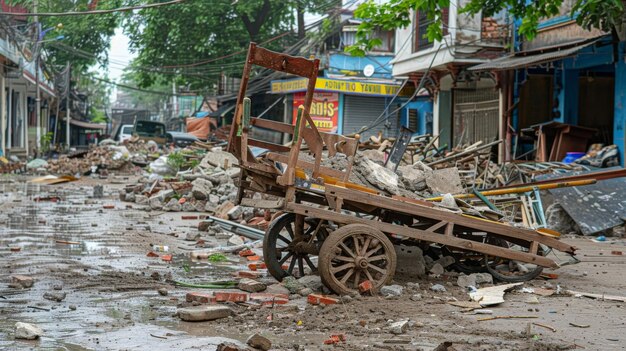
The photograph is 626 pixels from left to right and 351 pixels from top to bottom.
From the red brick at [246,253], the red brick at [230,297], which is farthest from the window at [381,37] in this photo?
the red brick at [230,297]

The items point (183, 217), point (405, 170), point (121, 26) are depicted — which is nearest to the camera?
point (405, 170)

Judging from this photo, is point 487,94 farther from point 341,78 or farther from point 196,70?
point 196,70

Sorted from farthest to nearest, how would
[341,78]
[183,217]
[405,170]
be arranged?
1. [341,78]
2. [183,217]
3. [405,170]

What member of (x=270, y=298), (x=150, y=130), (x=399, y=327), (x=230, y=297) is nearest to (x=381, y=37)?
(x=150, y=130)

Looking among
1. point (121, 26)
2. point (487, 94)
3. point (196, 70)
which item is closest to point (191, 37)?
point (196, 70)

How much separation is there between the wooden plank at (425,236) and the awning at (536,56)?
8.37 meters

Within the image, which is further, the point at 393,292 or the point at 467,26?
the point at 467,26

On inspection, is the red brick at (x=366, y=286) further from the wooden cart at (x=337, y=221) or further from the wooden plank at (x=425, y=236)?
the wooden plank at (x=425, y=236)

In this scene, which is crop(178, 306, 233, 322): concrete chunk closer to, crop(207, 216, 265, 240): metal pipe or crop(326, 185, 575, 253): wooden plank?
crop(326, 185, 575, 253): wooden plank

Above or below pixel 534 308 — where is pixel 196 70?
above

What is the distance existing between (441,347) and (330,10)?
29319 millimetres

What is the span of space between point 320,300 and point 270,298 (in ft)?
1.50

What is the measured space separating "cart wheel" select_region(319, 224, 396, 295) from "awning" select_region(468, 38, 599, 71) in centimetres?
944

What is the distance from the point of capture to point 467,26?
20906mm
